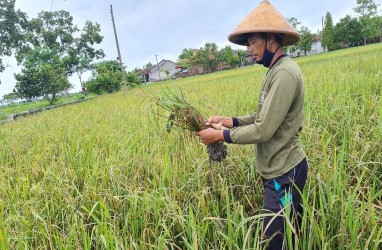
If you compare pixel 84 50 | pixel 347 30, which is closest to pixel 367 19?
pixel 347 30

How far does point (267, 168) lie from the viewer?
1.47 m

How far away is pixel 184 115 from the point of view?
1822 millimetres

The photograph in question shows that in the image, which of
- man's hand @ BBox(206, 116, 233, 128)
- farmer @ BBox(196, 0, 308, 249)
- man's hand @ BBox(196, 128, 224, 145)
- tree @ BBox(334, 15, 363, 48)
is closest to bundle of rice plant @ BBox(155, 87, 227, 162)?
man's hand @ BBox(206, 116, 233, 128)

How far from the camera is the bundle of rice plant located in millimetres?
1792

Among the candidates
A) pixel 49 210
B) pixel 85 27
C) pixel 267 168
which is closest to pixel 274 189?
pixel 267 168

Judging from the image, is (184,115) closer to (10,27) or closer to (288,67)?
(288,67)

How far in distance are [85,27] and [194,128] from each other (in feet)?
Result: 97.1

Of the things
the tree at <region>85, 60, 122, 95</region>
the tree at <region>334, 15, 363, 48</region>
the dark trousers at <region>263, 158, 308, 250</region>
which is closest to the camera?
the dark trousers at <region>263, 158, 308, 250</region>

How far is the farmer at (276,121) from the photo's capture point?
1.31m

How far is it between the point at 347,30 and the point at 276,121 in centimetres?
4283

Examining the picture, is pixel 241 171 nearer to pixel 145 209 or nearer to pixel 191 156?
pixel 191 156

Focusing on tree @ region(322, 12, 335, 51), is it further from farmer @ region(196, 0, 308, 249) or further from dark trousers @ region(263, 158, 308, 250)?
dark trousers @ region(263, 158, 308, 250)

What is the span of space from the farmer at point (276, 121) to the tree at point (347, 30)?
42.1 m

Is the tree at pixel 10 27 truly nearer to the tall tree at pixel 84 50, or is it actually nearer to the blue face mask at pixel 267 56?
the tall tree at pixel 84 50
